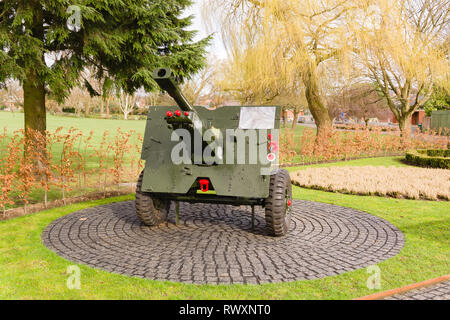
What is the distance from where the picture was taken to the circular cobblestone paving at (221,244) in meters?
3.90

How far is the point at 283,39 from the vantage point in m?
13.5

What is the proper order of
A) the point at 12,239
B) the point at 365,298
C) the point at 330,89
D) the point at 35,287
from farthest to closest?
the point at 330,89 → the point at 12,239 → the point at 35,287 → the point at 365,298

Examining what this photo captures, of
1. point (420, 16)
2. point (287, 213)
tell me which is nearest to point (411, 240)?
point (287, 213)

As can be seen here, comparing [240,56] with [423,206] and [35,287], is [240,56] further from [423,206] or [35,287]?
[35,287]

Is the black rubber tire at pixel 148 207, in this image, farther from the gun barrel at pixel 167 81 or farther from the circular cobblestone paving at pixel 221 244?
the gun barrel at pixel 167 81

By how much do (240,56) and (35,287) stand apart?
462 inches

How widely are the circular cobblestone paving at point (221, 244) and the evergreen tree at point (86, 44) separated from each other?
3010 mm

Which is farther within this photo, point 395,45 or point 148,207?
point 395,45

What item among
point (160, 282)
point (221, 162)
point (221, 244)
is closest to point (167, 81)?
point (221, 162)

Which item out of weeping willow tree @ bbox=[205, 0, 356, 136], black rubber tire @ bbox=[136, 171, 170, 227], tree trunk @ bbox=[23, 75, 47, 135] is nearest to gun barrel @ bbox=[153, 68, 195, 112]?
black rubber tire @ bbox=[136, 171, 170, 227]

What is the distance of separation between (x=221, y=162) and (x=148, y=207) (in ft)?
4.24

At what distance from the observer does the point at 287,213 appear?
541cm

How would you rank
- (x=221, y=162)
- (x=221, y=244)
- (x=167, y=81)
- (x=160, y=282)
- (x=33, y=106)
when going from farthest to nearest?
(x=33, y=106) < (x=221, y=162) < (x=221, y=244) < (x=167, y=81) < (x=160, y=282)

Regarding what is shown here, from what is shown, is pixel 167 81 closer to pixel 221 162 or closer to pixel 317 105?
pixel 221 162
